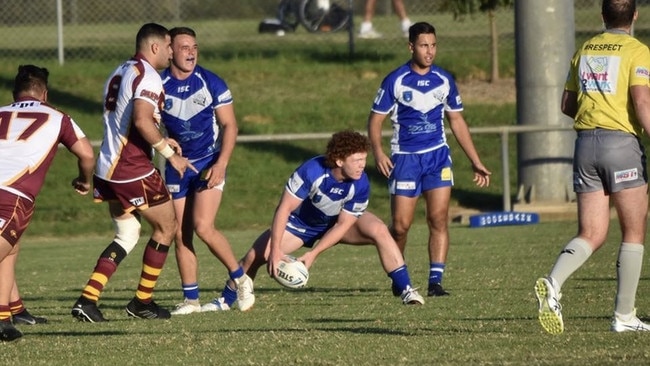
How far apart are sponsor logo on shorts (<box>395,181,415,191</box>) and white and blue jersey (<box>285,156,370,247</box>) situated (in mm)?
919

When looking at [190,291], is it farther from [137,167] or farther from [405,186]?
[405,186]

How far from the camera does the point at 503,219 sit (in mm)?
18031

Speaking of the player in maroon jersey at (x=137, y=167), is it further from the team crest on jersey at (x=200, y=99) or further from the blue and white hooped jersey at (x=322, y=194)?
the blue and white hooped jersey at (x=322, y=194)

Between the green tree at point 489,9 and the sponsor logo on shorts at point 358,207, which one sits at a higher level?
the sponsor logo on shorts at point 358,207

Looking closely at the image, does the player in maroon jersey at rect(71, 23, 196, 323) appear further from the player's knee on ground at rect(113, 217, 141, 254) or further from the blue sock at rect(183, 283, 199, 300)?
the blue sock at rect(183, 283, 199, 300)

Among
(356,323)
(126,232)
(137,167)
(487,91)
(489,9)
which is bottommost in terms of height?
(487,91)

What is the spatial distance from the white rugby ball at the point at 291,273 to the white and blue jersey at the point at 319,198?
50cm

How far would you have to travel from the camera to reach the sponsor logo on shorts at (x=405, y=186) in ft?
36.2

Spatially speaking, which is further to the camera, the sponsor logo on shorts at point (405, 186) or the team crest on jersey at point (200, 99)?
the sponsor logo on shorts at point (405, 186)

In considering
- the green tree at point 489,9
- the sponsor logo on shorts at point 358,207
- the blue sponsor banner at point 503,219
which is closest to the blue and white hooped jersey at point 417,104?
the sponsor logo on shorts at point 358,207

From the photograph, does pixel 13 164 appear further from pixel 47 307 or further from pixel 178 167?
pixel 47 307

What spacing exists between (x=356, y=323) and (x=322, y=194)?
1.43m

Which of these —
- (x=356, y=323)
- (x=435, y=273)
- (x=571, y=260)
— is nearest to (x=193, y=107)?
(x=356, y=323)

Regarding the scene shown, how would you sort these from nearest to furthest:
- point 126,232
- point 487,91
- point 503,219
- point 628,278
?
point 628,278, point 126,232, point 503,219, point 487,91
